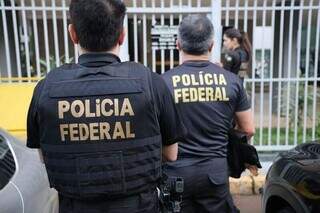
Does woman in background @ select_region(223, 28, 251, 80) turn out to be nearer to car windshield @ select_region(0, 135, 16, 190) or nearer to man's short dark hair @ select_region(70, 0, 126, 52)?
car windshield @ select_region(0, 135, 16, 190)

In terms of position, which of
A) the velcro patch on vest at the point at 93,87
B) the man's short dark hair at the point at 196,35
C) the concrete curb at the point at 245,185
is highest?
the man's short dark hair at the point at 196,35

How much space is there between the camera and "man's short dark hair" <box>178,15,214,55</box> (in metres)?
2.43

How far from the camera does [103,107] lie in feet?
5.36

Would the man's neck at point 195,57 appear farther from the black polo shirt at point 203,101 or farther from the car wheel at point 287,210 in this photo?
the car wheel at point 287,210

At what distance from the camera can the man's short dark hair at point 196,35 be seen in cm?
243

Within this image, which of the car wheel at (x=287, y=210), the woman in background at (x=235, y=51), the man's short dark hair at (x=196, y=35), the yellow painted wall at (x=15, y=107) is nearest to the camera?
the man's short dark hair at (x=196, y=35)

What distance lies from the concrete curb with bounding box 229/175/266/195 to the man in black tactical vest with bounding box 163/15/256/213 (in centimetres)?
252

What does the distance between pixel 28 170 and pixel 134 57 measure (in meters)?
2.96

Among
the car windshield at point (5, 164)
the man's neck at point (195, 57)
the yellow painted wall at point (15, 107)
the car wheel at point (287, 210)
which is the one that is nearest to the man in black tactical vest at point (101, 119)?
the car windshield at point (5, 164)

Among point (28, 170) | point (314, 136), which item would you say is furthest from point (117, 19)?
point (314, 136)

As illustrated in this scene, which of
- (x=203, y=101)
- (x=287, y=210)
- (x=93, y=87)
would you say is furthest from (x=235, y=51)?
(x=93, y=87)

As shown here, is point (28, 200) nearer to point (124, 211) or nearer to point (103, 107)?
point (124, 211)

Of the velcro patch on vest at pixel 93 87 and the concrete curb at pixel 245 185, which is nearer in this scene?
the velcro patch on vest at pixel 93 87

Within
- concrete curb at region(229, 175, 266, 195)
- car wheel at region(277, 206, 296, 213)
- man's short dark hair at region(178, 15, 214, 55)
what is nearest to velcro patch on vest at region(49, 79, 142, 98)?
man's short dark hair at region(178, 15, 214, 55)
